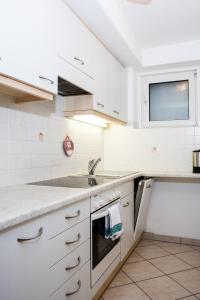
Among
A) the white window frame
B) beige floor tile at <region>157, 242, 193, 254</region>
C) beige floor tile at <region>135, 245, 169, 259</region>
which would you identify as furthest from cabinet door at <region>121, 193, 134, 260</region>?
the white window frame

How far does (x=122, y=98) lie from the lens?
2.91 m

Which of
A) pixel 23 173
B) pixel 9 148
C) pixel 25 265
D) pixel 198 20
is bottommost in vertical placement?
pixel 25 265

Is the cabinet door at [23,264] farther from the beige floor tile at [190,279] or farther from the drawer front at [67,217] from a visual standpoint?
the beige floor tile at [190,279]

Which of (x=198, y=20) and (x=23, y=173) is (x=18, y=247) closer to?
(x=23, y=173)

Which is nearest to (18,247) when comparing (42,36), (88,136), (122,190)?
(42,36)

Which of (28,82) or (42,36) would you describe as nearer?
(28,82)

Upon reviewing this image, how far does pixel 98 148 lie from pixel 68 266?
6.21 ft

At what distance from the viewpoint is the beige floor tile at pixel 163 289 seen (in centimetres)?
188

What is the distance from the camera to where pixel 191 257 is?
2572 mm

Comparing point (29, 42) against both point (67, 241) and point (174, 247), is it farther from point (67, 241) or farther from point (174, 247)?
point (174, 247)

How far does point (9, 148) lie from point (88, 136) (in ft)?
4.13

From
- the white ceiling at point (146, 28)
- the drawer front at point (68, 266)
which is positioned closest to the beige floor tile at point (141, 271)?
the drawer front at point (68, 266)

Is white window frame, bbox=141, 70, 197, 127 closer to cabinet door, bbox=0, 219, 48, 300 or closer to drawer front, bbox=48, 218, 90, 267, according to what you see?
drawer front, bbox=48, 218, 90, 267

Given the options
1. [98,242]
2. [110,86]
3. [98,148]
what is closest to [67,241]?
[98,242]
